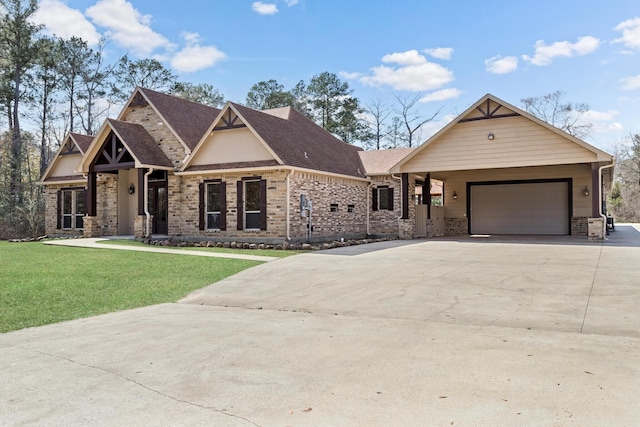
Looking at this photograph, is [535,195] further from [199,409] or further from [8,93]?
[8,93]

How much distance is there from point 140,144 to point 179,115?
2629 millimetres

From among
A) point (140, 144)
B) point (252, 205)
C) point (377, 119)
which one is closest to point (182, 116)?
point (140, 144)

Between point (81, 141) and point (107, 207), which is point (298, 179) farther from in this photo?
point (81, 141)

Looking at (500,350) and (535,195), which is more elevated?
(535,195)

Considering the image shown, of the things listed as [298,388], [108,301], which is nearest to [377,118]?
[108,301]

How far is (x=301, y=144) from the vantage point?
19.6 m

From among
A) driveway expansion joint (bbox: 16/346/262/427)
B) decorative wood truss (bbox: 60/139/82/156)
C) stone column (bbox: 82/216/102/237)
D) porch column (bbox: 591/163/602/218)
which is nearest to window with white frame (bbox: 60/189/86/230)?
decorative wood truss (bbox: 60/139/82/156)

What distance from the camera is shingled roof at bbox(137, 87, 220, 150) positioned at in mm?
19828

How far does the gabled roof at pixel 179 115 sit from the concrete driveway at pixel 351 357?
1219 centimetres

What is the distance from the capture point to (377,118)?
42062 millimetres

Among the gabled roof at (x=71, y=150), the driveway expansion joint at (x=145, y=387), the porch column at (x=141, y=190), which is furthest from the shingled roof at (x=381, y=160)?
the driveway expansion joint at (x=145, y=387)

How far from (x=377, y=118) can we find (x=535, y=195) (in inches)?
872

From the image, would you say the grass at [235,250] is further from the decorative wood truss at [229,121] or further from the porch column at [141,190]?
the decorative wood truss at [229,121]

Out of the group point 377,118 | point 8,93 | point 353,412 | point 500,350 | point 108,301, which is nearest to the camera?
point 353,412
